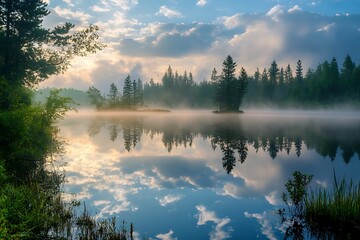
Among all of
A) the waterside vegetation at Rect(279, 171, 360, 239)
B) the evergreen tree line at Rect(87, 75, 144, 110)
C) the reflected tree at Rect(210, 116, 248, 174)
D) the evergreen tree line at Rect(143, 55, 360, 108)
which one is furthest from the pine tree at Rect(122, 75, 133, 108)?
the waterside vegetation at Rect(279, 171, 360, 239)

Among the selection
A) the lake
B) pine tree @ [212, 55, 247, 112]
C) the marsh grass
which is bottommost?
the lake

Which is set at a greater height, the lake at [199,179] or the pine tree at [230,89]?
the pine tree at [230,89]

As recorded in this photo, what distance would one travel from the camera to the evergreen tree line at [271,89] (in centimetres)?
10694

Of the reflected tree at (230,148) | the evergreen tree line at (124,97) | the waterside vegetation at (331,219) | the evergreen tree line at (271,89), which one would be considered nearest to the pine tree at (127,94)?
the evergreen tree line at (124,97)

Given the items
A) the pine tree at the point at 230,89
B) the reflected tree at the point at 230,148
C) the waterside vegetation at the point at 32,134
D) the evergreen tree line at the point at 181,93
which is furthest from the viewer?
the evergreen tree line at the point at 181,93

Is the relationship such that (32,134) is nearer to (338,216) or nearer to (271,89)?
(338,216)

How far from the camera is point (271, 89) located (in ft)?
496

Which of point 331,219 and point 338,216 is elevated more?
point 338,216

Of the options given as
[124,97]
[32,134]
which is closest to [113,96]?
[124,97]

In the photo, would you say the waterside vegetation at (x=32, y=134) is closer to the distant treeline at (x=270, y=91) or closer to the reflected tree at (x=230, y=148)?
the reflected tree at (x=230, y=148)

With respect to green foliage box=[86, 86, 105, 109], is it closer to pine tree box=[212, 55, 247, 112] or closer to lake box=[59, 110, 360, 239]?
pine tree box=[212, 55, 247, 112]

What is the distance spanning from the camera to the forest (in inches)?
4245

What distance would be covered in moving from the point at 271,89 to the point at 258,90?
8.49 metres

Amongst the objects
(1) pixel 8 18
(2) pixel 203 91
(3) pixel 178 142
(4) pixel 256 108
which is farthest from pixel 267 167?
(2) pixel 203 91
